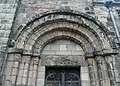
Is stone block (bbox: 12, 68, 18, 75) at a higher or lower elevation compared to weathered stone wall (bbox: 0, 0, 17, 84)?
lower

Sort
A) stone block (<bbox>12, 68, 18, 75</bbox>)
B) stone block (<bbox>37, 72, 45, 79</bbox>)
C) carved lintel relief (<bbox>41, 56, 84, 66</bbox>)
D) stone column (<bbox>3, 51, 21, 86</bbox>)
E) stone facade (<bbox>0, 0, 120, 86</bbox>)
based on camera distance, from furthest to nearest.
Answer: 1. carved lintel relief (<bbox>41, 56, 84, 66</bbox>)
2. stone block (<bbox>37, 72, 45, 79</bbox>)
3. stone facade (<bbox>0, 0, 120, 86</bbox>)
4. stone block (<bbox>12, 68, 18, 75</bbox>)
5. stone column (<bbox>3, 51, 21, 86</bbox>)

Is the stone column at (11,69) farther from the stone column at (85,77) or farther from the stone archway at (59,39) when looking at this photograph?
the stone column at (85,77)

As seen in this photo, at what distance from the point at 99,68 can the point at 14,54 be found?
305cm

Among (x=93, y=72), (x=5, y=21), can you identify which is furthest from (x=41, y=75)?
(x=5, y=21)

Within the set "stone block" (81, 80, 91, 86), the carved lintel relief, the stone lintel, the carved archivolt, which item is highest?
the carved archivolt

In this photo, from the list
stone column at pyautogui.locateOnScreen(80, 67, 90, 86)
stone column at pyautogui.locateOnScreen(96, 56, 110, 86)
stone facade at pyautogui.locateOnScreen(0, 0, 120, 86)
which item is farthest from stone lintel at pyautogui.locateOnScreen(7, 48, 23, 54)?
stone column at pyautogui.locateOnScreen(96, 56, 110, 86)

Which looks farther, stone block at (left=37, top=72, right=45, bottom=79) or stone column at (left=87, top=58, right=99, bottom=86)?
stone block at (left=37, top=72, right=45, bottom=79)

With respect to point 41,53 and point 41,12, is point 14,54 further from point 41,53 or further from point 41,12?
point 41,12

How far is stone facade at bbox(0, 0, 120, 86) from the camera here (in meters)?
5.64

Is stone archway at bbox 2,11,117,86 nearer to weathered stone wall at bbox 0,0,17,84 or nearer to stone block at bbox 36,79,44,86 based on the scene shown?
stone block at bbox 36,79,44,86

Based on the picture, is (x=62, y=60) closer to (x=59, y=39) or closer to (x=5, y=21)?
(x=59, y=39)

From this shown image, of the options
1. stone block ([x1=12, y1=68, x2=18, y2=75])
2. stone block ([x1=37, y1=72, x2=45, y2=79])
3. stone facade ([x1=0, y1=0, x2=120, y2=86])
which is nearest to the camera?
stone block ([x1=12, y1=68, x2=18, y2=75])

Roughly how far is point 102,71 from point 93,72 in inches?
13.3

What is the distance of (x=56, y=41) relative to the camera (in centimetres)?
689
